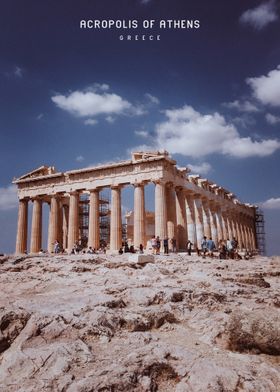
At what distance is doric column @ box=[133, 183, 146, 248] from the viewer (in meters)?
31.0

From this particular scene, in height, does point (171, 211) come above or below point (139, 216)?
above

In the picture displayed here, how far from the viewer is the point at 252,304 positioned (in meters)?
7.96

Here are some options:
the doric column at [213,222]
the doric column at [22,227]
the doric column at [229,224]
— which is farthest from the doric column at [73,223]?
the doric column at [229,224]

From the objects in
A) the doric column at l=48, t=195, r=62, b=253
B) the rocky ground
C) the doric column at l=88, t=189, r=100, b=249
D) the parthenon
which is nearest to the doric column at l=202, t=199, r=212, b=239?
the parthenon

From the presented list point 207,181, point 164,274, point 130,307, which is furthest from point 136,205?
point 130,307

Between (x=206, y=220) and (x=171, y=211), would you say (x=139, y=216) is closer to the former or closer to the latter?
(x=171, y=211)

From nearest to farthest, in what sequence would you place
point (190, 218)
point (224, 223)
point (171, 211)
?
point (171, 211)
point (190, 218)
point (224, 223)

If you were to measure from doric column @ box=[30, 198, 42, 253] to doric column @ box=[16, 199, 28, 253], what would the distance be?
1259 mm

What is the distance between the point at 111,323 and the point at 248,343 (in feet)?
8.33

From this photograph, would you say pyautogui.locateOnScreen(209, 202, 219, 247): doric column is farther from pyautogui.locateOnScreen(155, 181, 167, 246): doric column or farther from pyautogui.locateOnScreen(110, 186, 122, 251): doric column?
pyautogui.locateOnScreen(110, 186, 122, 251): doric column

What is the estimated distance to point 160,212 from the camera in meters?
30.6

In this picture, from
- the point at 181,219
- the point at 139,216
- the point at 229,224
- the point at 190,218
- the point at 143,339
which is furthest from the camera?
the point at 229,224

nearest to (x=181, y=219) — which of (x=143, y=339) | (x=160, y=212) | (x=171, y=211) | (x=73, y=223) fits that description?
(x=171, y=211)

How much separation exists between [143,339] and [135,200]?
25721 mm
